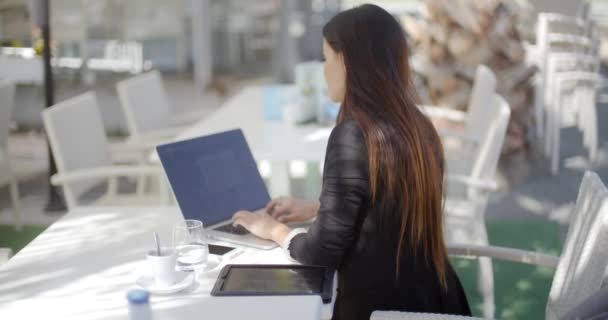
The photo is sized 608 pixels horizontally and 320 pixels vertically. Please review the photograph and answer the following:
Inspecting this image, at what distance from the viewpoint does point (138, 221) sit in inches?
102

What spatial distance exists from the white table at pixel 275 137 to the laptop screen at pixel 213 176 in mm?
918

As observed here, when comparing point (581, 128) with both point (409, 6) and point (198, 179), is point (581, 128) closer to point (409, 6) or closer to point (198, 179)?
point (409, 6)

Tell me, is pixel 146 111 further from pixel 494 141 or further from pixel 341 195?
pixel 341 195

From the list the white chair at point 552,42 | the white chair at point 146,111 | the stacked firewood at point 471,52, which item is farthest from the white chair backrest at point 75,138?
the white chair at point 552,42

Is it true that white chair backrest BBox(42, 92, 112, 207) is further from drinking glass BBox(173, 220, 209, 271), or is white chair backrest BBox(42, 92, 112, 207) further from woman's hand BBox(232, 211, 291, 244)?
drinking glass BBox(173, 220, 209, 271)

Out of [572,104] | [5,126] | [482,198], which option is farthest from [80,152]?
[572,104]

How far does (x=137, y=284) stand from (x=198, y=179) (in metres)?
0.45

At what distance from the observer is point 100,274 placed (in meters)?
2.13

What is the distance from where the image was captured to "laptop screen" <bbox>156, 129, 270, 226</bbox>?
234cm

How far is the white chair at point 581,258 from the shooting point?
6.38 ft

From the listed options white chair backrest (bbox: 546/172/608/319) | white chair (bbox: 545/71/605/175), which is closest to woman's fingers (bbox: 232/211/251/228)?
white chair backrest (bbox: 546/172/608/319)

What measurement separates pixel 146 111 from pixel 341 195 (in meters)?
2.86

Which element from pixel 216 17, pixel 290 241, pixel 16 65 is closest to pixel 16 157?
pixel 16 65

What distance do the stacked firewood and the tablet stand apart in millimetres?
4337
